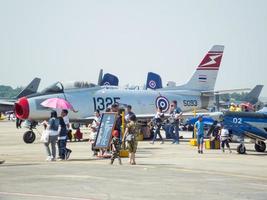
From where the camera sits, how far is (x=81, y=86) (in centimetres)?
3184

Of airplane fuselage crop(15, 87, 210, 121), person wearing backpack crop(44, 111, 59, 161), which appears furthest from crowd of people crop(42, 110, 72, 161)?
airplane fuselage crop(15, 87, 210, 121)

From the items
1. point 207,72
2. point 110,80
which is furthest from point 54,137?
point 110,80

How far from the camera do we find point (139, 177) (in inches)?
573

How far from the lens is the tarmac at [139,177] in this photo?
1180 centimetres

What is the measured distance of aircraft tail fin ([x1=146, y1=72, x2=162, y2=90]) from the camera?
173ft

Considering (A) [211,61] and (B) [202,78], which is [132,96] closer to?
(B) [202,78]

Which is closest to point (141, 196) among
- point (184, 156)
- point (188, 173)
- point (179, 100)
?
point (188, 173)

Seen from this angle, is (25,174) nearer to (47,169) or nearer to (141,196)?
(47,169)

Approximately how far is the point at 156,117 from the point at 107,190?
17.4 m

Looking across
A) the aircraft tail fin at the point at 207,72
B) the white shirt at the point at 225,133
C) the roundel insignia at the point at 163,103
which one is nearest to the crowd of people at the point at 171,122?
the roundel insignia at the point at 163,103

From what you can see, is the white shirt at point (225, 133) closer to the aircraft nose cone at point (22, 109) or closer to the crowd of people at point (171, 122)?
the crowd of people at point (171, 122)

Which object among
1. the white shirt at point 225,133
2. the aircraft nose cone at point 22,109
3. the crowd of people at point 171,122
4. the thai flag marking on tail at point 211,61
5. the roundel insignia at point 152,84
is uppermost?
the thai flag marking on tail at point 211,61

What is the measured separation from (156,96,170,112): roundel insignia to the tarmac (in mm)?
13540

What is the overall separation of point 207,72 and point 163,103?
5.09 meters
